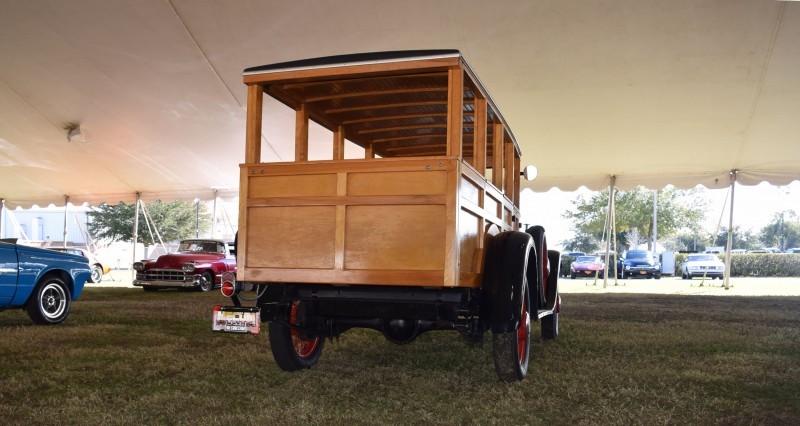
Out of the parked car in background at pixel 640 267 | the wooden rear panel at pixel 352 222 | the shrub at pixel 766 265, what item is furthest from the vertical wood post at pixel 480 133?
the shrub at pixel 766 265

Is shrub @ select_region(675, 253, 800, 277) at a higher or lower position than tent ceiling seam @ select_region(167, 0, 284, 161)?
lower

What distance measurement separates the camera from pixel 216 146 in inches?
527

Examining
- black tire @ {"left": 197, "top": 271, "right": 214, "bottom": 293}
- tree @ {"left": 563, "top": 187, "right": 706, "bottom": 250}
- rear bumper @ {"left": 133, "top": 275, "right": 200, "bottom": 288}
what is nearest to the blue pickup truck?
rear bumper @ {"left": 133, "top": 275, "right": 200, "bottom": 288}

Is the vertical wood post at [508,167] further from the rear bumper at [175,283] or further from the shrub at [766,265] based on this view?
the shrub at [766,265]

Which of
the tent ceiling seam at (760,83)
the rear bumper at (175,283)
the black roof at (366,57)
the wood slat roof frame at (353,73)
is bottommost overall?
the rear bumper at (175,283)

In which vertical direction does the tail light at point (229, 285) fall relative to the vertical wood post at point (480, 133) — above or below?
below

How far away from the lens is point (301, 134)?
4816 mm

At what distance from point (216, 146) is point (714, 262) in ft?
72.4

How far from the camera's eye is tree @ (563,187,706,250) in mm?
46906

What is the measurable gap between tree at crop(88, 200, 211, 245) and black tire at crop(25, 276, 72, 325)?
43276mm

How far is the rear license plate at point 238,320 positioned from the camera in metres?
4.06

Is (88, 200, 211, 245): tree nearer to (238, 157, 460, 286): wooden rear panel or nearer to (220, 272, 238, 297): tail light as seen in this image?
(220, 272, 238, 297): tail light

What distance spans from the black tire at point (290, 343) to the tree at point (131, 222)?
1856 inches

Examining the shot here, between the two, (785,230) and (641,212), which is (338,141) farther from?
(785,230)
